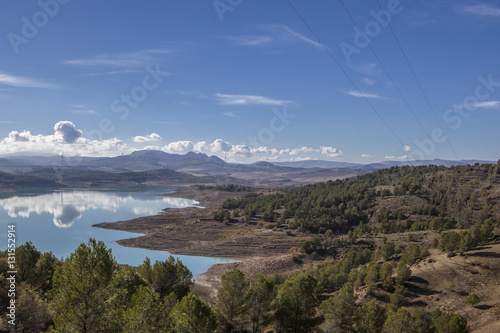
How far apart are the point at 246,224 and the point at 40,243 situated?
54952 millimetres

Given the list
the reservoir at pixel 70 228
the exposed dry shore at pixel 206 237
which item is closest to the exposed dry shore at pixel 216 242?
the exposed dry shore at pixel 206 237

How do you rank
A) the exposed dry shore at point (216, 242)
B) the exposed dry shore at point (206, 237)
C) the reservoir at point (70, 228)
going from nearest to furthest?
the exposed dry shore at point (216, 242) → the reservoir at point (70, 228) → the exposed dry shore at point (206, 237)

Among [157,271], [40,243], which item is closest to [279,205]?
[40,243]

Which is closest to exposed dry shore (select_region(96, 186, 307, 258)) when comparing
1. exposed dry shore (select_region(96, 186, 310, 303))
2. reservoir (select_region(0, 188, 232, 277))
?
exposed dry shore (select_region(96, 186, 310, 303))

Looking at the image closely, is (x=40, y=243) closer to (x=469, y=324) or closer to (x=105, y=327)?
(x=105, y=327)

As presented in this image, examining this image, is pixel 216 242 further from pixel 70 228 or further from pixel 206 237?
pixel 70 228

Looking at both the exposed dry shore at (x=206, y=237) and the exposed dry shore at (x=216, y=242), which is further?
the exposed dry shore at (x=206, y=237)

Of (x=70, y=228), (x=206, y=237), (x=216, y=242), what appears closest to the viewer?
(x=216, y=242)

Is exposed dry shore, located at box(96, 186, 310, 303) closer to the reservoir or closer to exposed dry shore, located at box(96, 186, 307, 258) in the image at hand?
exposed dry shore, located at box(96, 186, 307, 258)

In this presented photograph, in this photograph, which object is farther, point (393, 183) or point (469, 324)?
point (393, 183)

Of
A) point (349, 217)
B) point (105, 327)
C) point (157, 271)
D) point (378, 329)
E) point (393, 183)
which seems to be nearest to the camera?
point (105, 327)

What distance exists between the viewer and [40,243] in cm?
6925

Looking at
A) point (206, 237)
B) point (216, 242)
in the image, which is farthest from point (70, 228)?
point (216, 242)

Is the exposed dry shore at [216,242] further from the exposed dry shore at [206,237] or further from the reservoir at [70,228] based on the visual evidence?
the reservoir at [70,228]
